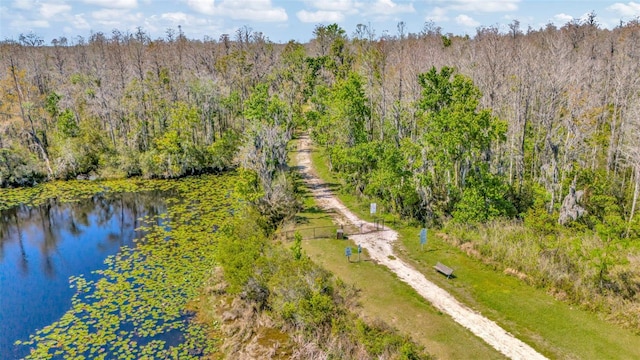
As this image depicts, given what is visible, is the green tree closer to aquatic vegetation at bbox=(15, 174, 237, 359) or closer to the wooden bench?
the wooden bench

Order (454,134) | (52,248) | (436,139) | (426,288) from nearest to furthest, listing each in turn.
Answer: (426,288), (454,134), (436,139), (52,248)

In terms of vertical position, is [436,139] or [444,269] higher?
[436,139]

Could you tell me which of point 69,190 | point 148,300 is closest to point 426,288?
point 148,300

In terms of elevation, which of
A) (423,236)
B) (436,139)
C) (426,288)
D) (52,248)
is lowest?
(52,248)

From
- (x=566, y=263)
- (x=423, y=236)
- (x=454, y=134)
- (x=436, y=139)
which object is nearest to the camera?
(x=566, y=263)

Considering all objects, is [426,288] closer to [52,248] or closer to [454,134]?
[454,134]

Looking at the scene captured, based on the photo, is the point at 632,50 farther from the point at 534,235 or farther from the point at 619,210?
the point at 534,235

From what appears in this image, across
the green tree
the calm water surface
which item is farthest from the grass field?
→ the calm water surface
